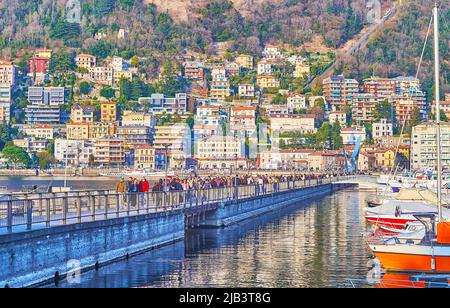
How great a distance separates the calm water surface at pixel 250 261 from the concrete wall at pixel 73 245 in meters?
0.42

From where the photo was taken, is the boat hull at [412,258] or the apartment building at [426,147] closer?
the boat hull at [412,258]

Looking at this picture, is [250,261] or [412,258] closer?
[412,258]

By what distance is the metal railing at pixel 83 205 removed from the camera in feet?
82.0

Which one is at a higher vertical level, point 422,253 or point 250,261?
point 422,253

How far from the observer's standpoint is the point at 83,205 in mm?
29828

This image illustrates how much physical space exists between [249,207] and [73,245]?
30988mm

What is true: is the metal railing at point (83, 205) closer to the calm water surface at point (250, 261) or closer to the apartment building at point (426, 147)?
the calm water surface at point (250, 261)

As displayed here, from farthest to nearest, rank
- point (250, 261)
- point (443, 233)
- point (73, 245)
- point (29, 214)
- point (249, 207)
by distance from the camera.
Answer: point (249, 207), point (250, 261), point (443, 233), point (73, 245), point (29, 214)

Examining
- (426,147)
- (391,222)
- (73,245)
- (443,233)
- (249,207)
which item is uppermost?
(426,147)

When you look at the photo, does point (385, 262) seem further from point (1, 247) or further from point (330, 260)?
point (1, 247)

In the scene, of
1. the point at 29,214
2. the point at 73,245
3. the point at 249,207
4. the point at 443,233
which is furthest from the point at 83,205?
the point at 249,207

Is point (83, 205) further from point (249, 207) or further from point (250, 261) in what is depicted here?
point (249, 207)

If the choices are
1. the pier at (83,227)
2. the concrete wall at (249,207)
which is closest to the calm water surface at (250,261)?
the pier at (83,227)
